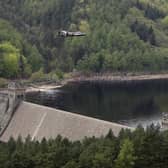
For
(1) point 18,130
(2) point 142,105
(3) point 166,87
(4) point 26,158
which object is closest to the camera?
(4) point 26,158

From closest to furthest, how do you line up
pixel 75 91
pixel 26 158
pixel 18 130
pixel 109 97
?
pixel 26 158, pixel 18 130, pixel 109 97, pixel 75 91

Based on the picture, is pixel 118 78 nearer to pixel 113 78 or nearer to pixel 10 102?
pixel 113 78

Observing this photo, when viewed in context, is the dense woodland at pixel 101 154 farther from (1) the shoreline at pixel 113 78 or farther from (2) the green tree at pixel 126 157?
(1) the shoreline at pixel 113 78

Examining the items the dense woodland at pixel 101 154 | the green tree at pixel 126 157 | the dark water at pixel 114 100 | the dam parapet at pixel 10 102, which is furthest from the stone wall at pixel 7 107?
the dark water at pixel 114 100

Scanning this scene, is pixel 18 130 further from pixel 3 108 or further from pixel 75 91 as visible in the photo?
pixel 75 91

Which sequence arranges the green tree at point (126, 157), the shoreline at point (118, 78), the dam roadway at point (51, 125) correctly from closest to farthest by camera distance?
1. the green tree at point (126, 157)
2. the dam roadway at point (51, 125)
3. the shoreline at point (118, 78)

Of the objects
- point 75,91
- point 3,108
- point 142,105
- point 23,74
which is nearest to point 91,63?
point 23,74
